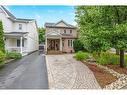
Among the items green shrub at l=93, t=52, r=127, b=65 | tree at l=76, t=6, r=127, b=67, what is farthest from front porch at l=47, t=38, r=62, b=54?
tree at l=76, t=6, r=127, b=67

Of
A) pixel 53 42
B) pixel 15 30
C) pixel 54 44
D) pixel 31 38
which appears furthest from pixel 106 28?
pixel 31 38

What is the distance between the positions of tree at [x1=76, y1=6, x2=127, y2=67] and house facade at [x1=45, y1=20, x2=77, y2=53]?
51.3 ft

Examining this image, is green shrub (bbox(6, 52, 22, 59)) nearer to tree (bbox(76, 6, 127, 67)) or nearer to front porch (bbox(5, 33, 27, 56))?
front porch (bbox(5, 33, 27, 56))

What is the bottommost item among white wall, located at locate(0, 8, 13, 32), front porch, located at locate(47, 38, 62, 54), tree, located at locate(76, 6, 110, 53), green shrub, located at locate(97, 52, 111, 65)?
green shrub, located at locate(97, 52, 111, 65)

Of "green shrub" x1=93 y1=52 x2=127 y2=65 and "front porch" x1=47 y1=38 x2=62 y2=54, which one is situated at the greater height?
"front porch" x1=47 y1=38 x2=62 y2=54

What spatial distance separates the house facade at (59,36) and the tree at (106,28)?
51.3 ft

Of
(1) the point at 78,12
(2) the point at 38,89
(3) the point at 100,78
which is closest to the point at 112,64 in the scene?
(1) the point at 78,12

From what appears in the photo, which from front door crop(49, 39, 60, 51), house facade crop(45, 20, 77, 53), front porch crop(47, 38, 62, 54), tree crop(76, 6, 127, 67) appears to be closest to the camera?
tree crop(76, 6, 127, 67)

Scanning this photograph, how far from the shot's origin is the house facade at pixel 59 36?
102ft

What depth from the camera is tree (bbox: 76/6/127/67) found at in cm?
1297

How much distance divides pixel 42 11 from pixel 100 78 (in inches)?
520

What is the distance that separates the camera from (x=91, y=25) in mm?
14234

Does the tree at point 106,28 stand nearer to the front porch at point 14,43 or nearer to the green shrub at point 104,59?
the green shrub at point 104,59

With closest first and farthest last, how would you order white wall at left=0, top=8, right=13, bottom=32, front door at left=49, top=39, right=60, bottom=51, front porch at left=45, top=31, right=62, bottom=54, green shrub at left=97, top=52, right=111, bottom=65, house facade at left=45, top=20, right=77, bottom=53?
green shrub at left=97, top=52, right=111, bottom=65 < white wall at left=0, top=8, right=13, bottom=32 < front porch at left=45, top=31, right=62, bottom=54 < house facade at left=45, top=20, right=77, bottom=53 < front door at left=49, top=39, right=60, bottom=51
